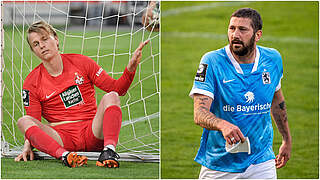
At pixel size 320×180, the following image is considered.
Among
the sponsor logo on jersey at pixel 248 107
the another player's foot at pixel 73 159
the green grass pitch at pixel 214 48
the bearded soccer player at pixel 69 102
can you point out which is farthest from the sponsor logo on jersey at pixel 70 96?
the green grass pitch at pixel 214 48

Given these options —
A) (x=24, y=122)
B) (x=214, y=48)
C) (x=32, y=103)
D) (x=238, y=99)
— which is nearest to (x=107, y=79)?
(x=32, y=103)

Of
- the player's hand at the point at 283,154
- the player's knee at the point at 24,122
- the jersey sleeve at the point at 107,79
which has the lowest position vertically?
the player's hand at the point at 283,154

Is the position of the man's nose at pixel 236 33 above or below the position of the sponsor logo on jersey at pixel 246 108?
above

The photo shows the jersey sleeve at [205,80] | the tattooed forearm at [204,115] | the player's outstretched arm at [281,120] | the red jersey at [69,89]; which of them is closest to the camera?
the tattooed forearm at [204,115]

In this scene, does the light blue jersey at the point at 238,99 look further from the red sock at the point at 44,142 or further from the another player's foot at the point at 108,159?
the red sock at the point at 44,142

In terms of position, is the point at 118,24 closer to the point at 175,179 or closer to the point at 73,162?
the point at 73,162

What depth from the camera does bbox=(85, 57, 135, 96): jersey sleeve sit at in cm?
477

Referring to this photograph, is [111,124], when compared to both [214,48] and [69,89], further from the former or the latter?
[214,48]

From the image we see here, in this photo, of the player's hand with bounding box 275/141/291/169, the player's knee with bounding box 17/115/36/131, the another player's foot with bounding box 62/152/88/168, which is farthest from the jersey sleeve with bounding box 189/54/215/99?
the player's knee with bounding box 17/115/36/131

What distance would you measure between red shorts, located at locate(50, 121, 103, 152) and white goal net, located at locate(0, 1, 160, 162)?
78mm

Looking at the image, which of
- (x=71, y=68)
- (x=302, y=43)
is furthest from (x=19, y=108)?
(x=302, y=43)

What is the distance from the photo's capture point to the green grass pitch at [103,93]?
485cm

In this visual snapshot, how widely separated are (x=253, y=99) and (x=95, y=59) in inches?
52.2

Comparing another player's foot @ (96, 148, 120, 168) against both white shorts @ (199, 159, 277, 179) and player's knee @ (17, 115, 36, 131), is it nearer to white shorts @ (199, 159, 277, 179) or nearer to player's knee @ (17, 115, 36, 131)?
player's knee @ (17, 115, 36, 131)
